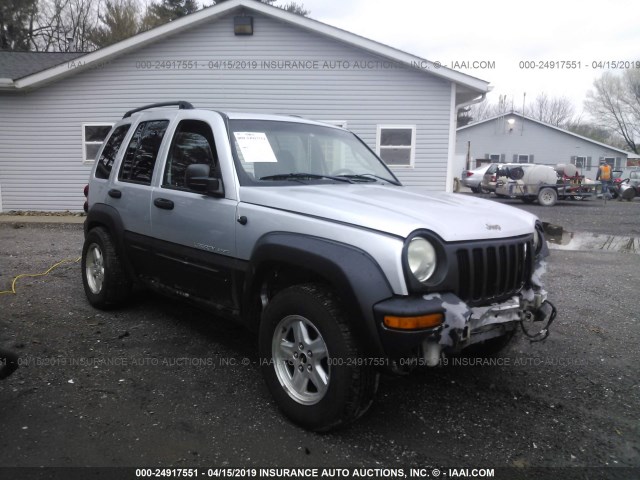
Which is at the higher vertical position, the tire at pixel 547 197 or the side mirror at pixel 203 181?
the side mirror at pixel 203 181

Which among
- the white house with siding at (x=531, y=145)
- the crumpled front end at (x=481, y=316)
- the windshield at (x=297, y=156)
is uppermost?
the white house with siding at (x=531, y=145)

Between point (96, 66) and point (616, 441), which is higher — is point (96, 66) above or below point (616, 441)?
above

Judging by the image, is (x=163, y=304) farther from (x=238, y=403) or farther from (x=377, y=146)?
(x=377, y=146)

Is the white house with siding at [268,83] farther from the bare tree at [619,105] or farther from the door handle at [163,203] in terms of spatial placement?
the bare tree at [619,105]

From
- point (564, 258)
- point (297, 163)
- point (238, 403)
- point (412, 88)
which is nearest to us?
point (238, 403)

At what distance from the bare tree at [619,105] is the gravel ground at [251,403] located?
162 feet

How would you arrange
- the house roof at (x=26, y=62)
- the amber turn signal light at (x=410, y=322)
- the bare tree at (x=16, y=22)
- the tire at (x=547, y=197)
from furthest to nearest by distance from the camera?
1. the bare tree at (x=16, y=22)
2. the tire at (x=547, y=197)
3. the house roof at (x=26, y=62)
4. the amber turn signal light at (x=410, y=322)

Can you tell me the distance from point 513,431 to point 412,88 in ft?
35.4

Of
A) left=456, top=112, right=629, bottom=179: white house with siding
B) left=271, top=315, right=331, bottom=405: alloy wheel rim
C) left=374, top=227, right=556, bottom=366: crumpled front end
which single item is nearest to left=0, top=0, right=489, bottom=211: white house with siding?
left=374, top=227, right=556, bottom=366: crumpled front end

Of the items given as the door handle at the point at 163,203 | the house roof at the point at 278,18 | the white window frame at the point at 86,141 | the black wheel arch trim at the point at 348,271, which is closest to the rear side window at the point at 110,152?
the door handle at the point at 163,203

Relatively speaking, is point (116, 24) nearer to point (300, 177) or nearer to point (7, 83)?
point (7, 83)

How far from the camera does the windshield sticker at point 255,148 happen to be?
3.64m

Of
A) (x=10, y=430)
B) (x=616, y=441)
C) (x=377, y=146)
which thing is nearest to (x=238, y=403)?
(x=10, y=430)

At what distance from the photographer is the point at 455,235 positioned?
2721mm
